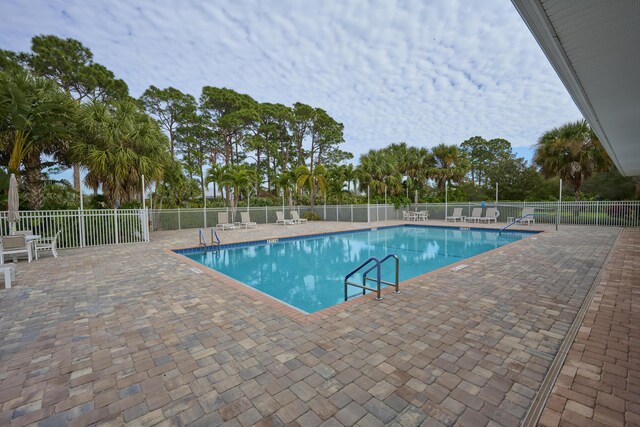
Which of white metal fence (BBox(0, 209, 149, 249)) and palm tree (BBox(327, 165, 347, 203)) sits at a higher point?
palm tree (BBox(327, 165, 347, 203))

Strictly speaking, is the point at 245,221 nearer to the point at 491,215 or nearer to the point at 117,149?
the point at 117,149

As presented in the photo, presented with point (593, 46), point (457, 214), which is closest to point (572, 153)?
point (457, 214)

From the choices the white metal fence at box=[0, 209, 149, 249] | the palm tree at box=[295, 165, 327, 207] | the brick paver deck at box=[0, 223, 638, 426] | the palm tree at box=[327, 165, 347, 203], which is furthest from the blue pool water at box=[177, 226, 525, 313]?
the palm tree at box=[327, 165, 347, 203]

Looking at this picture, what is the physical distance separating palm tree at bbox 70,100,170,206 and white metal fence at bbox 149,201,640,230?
14.7 feet

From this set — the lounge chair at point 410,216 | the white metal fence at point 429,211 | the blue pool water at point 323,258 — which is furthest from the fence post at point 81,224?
the lounge chair at point 410,216

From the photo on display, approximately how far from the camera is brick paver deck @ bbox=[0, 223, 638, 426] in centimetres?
194

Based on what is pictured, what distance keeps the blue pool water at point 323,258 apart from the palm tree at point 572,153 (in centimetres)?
595

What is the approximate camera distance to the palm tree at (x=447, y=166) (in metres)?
22.2

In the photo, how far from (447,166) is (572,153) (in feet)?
27.2

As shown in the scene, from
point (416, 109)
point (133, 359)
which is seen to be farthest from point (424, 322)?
point (416, 109)

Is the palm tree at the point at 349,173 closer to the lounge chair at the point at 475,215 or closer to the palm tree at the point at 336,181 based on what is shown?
the palm tree at the point at 336,181

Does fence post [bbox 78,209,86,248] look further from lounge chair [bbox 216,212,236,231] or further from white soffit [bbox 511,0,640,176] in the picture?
white soffit [bbox 511,0,640,176]

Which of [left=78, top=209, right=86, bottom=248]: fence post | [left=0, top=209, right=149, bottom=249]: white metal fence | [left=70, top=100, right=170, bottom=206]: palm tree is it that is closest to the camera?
[left=0, top=209, right=149, bottom=249]: white metal fence

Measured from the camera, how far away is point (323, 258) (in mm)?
9664
